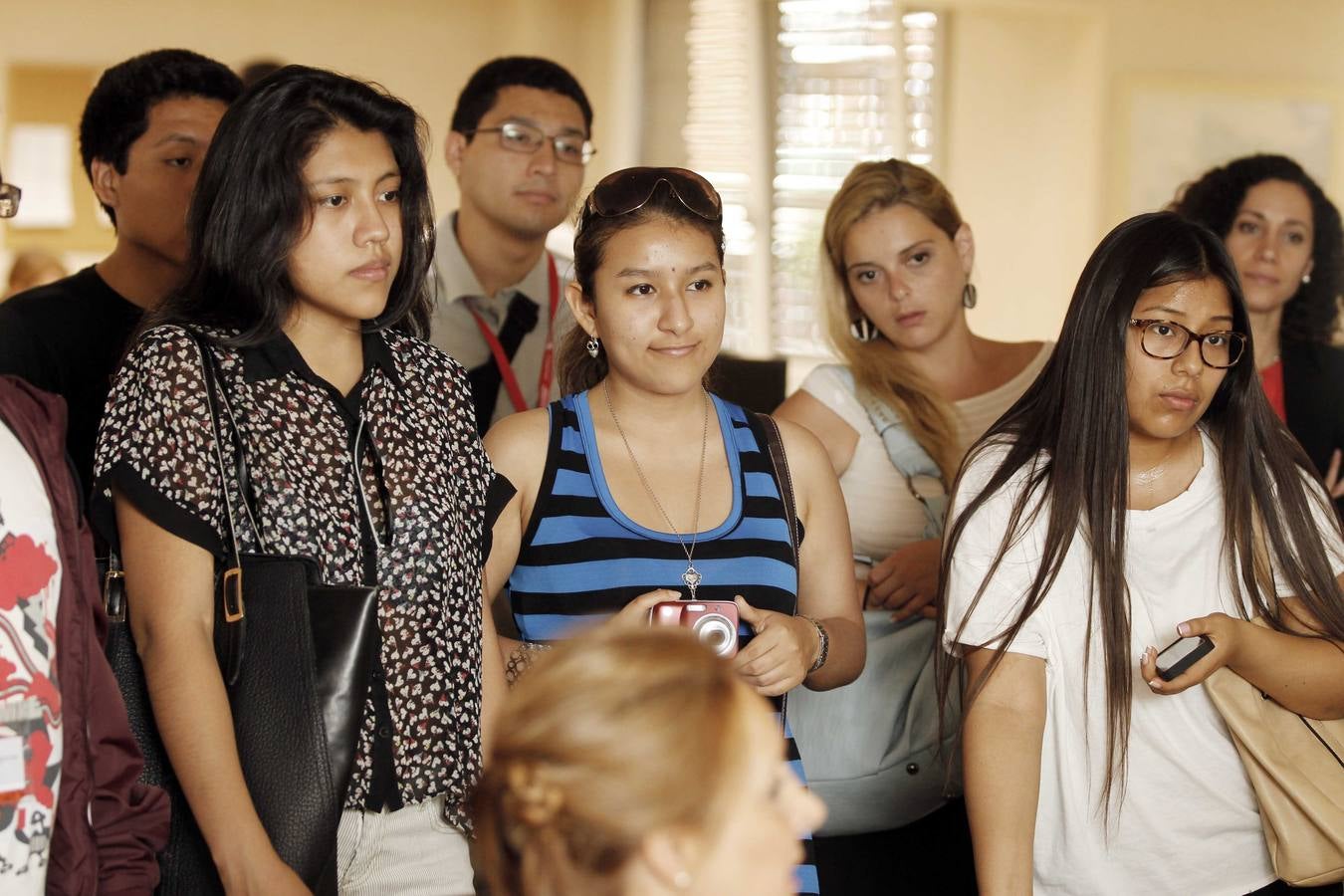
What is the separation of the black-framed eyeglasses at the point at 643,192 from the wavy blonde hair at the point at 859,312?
0.87 metres

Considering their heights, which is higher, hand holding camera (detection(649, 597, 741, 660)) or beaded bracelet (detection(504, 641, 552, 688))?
hand holding camera (detection(649, 597, 741, 660))

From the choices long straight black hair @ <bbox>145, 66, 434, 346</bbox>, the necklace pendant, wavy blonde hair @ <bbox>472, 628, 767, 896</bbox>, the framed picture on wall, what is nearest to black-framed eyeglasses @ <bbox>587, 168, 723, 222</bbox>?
long straight black hair @ <bbox>145, 66, 434, 346</bbox>

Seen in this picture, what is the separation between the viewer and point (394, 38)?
7.21 m

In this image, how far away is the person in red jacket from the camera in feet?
5.09

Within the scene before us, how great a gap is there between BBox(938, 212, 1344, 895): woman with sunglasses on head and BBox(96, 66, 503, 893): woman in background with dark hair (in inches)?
29.7

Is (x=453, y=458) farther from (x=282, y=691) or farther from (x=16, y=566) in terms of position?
(x=16, y=566)

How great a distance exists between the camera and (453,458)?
6.66 feet

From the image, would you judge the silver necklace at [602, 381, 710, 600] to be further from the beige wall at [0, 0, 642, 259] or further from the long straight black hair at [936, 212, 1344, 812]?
the beige wall at [0, 0, 642, 259]

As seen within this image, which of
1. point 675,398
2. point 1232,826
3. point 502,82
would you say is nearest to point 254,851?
point 675,398

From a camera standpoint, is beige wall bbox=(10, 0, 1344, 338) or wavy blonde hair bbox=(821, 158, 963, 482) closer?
wavy blonde hair bbox=(821, 158, 963, 482)

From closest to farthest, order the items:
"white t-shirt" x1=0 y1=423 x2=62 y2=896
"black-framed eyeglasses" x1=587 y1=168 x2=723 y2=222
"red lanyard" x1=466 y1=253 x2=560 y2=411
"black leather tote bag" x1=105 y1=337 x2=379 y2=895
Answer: "white t-shirt" x1=0 y1=423 x2=62 y2=896 → "black leather tote bag" x1=105 y1=337 x2=379 y2=895 → "black-framed eyeglasses" x1=587 y1=168 x2=723 y2=222 → "red lanyard" x1=466 y1=253 x2=560 y2=411

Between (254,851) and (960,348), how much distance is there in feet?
6.75

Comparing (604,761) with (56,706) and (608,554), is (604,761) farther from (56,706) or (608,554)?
(608,554)

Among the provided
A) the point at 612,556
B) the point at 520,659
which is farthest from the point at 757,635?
the point at 520,659
